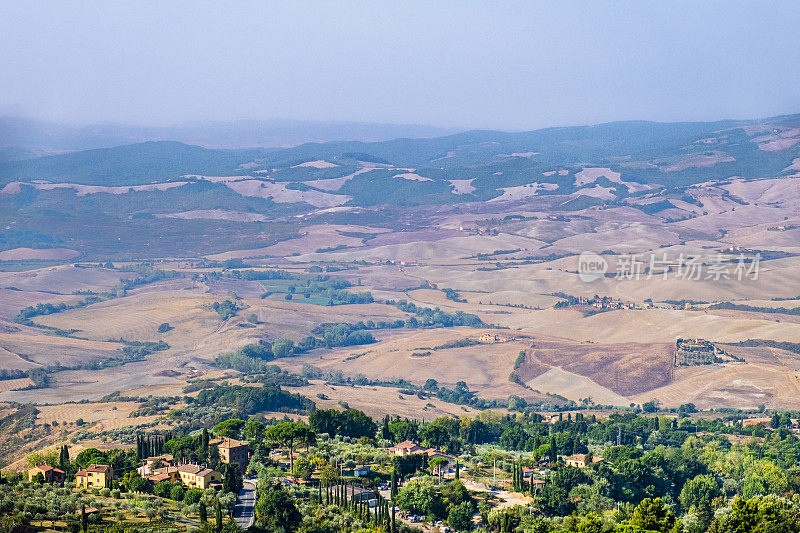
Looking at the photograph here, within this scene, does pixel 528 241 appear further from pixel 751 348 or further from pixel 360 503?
pixel 360 503

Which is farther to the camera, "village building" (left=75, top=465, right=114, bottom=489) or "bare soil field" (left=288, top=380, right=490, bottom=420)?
"bare soil field" (left=288, top=380, right=490, bottom=420)

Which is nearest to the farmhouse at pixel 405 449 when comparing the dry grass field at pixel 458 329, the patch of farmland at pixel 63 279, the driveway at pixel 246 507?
the driveway at pixel 246 507

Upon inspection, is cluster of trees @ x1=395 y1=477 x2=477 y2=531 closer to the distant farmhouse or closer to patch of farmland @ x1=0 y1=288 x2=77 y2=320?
the distant farmhouse

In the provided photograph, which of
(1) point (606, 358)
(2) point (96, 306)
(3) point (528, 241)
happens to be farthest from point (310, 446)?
(3) point (528, 241)

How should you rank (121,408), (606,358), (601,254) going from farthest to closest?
(601,254)
(606,358)
(121,408)

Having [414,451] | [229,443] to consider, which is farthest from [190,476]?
[414,451]

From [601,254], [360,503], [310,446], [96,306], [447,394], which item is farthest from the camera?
[601,254]

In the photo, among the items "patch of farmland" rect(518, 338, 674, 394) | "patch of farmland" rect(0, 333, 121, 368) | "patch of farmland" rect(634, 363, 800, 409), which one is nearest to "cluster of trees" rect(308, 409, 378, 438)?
"patch of farmland" rect(634, 363, 800, 409)
